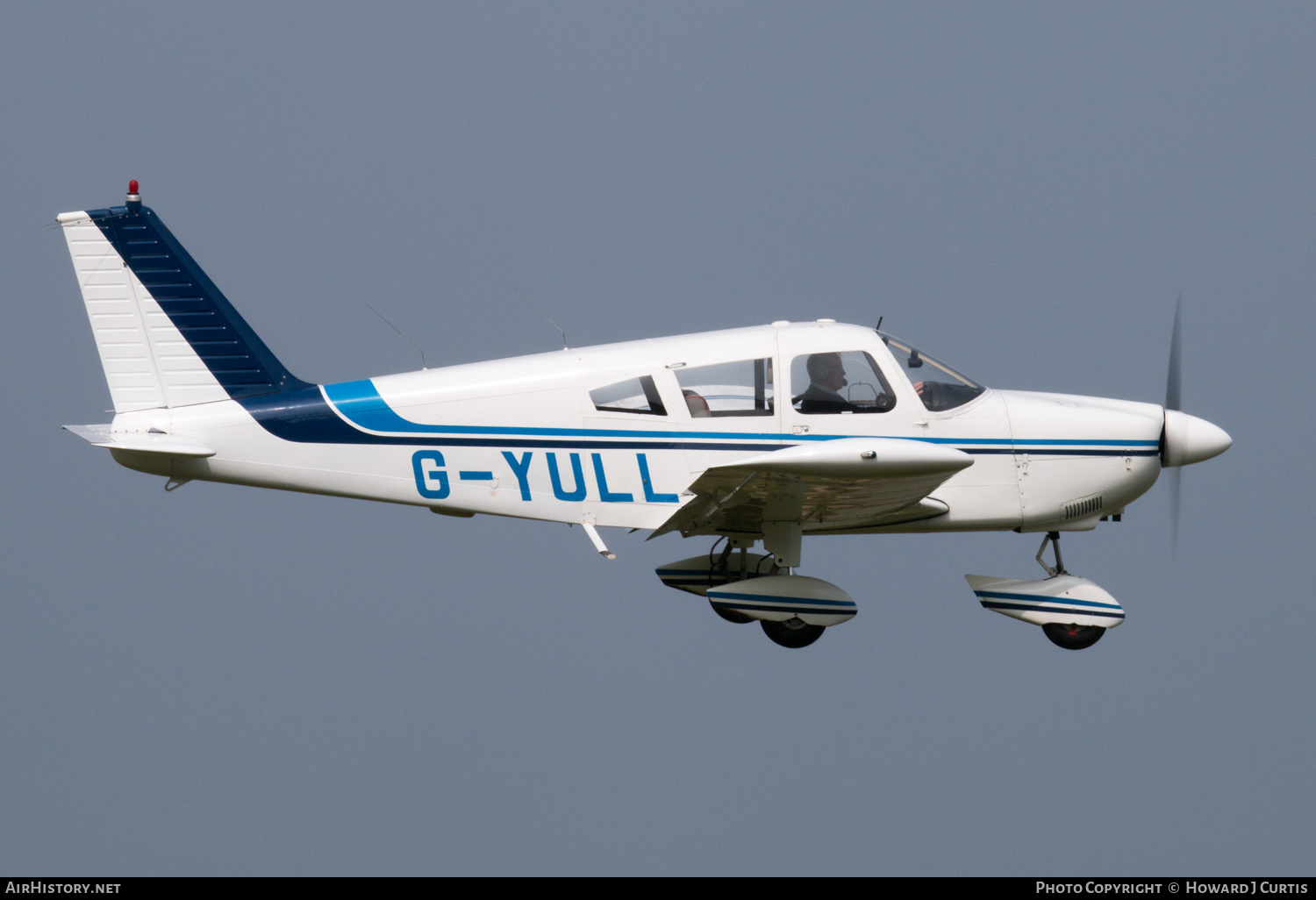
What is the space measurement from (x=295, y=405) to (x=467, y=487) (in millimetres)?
1489

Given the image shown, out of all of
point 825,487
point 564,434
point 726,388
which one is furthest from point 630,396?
point 825,487

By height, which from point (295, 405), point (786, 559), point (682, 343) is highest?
point (682, 343)

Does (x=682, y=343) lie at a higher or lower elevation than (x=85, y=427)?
higher

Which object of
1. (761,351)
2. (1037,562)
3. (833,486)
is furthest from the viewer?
(1037,562)

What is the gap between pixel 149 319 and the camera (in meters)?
10.8

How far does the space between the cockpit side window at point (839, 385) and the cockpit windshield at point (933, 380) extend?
293mm

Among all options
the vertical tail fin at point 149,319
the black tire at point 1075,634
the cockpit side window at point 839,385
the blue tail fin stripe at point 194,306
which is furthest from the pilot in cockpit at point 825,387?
the vertical tail fin at point 149,319

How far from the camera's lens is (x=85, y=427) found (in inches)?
420

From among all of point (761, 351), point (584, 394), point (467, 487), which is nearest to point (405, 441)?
point (467, 487)

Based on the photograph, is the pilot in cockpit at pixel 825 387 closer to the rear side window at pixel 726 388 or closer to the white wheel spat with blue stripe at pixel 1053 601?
the rear side window at pixel 726 388

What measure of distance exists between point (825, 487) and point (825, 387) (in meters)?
0.98

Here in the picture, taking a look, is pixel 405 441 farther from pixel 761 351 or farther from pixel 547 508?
pixel 761 351

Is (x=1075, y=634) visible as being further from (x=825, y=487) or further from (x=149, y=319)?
(x=149, y=319)

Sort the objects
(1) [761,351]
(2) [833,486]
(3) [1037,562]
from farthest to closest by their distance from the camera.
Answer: (3) [1037,562], (1) [761,351], (2) [833,486]
